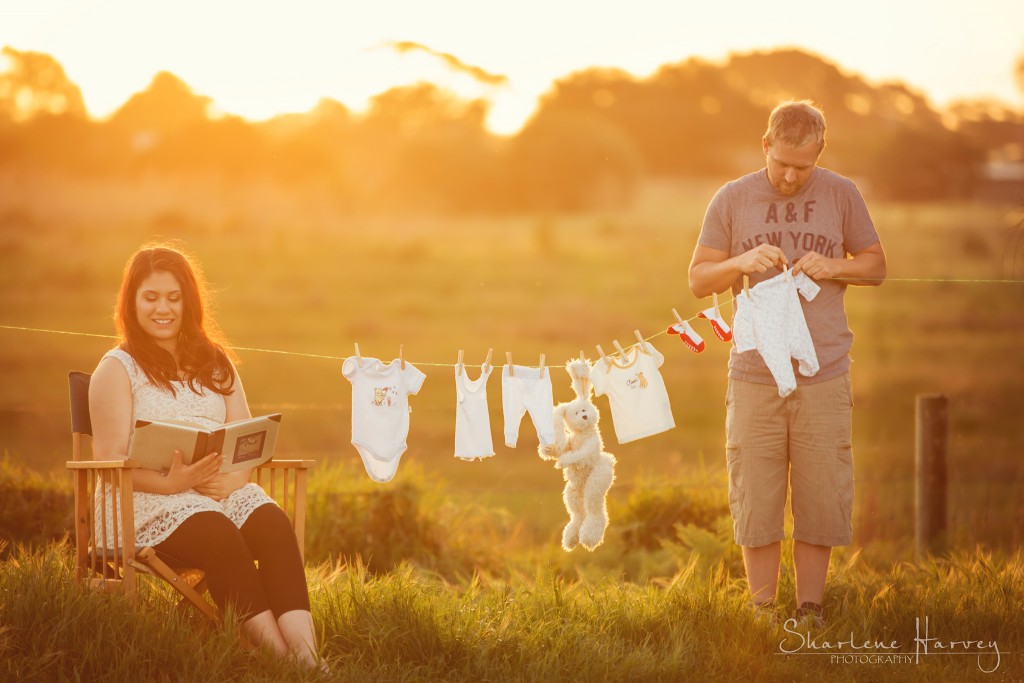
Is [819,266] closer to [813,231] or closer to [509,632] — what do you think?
[813,231]

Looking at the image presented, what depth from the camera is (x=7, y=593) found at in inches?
141

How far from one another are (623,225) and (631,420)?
24.8 meters

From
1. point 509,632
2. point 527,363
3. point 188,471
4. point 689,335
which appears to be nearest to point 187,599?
point 188,471

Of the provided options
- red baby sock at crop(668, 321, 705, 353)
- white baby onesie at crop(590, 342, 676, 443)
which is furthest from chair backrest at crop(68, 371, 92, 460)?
Result: red baby sock at crop(668, 321, 705, 353)

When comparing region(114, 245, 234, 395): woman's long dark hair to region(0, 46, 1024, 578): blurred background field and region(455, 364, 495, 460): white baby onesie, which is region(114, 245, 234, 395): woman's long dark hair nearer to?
region(455, 364, 495, 460): white baby onesie

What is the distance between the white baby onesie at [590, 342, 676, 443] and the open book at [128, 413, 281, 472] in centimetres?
123

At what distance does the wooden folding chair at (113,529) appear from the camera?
3.48m

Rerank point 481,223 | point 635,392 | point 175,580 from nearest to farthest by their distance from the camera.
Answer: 1. point 175,580
2. point 635,392
3. point 481,223

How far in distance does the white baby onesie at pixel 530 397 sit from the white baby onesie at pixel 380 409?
339 mm

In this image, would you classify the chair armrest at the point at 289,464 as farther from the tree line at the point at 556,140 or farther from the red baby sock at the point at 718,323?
the tree line at the point at 556,140

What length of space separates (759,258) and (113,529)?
7.71 feet

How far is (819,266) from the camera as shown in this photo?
3.82 metres

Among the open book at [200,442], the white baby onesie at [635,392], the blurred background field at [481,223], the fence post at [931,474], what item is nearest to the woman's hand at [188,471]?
the open book at [200,442]

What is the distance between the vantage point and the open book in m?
3.52
